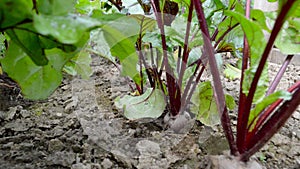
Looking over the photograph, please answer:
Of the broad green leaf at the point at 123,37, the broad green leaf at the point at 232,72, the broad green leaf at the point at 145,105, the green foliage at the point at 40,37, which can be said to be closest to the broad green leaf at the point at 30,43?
the green foliage at the point at 40,37

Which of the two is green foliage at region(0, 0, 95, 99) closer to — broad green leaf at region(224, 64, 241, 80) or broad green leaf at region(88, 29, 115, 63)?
broad green leaf at region(88, 29, 115, 63)

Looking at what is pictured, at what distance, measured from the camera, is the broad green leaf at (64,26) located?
341mm

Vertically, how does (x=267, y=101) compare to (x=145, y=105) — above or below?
above

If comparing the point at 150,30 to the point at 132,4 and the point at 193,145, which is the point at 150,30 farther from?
the point at 193,145

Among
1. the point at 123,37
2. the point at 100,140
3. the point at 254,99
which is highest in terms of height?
the point at 123,37

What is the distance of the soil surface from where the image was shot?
2.43 ft

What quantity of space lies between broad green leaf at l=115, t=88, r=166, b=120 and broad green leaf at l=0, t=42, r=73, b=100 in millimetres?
266

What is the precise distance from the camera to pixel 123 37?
569mm

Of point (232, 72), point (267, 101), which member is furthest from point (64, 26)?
point (232, 72)

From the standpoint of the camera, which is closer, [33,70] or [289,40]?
[33,70]

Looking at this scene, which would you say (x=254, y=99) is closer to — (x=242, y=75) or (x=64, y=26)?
(x=242, y=75)

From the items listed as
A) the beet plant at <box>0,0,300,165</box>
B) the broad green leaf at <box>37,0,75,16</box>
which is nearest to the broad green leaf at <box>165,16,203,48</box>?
the beet plant at <box>0,0,300,165</box>

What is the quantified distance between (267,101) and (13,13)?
41cm

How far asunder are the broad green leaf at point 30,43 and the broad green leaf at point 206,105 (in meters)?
0.49
